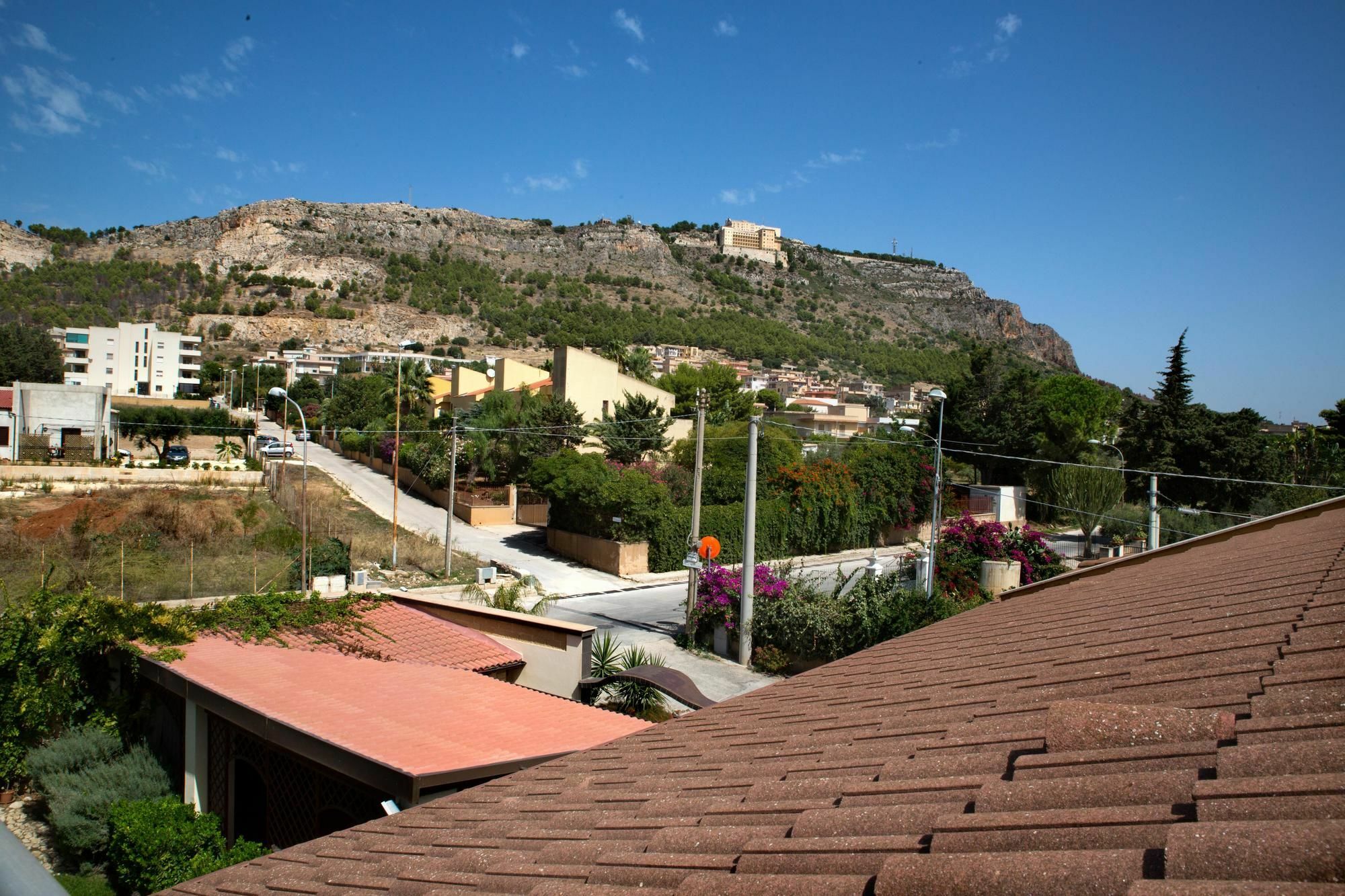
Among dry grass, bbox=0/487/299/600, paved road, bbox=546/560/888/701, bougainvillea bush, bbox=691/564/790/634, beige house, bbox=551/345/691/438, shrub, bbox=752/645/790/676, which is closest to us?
paved road, bbox=546/560/888/701

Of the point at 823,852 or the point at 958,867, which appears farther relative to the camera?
the point at 823,852

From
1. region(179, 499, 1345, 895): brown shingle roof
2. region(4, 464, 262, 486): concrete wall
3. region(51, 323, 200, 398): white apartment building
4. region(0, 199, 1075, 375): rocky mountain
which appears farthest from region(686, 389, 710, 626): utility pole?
region(0, 199, 1075, 375): rocky mountain

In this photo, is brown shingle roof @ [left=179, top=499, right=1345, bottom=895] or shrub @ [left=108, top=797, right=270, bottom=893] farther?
shrub @ [left=108, top=797, right=270, bottom=893]

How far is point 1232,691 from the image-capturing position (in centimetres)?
291

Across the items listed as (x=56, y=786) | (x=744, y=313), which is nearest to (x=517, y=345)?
(x=744, y=313)

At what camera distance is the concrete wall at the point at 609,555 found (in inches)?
1366

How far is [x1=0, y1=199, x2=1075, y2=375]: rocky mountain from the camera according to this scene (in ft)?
414

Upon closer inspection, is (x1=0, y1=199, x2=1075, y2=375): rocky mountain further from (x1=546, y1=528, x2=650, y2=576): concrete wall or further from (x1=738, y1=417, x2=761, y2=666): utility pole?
(x1=738, y1=417, x2=761, y2=666): utility pole

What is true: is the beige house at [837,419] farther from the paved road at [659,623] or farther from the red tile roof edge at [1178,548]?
the red tile roof edge at [1178,548]

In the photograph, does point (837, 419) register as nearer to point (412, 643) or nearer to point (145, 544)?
point (145, 544)

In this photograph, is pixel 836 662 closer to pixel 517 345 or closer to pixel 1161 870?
pixel 1161 870

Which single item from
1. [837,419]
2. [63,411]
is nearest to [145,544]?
[63,411]

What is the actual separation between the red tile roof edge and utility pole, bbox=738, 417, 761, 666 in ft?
31.9

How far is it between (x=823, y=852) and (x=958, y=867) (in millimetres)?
487
